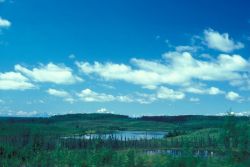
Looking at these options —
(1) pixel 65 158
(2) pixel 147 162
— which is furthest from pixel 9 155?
(2) pixel 147 162

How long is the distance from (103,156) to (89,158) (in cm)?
359

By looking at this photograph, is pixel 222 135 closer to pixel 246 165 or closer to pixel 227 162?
pixel 227 162

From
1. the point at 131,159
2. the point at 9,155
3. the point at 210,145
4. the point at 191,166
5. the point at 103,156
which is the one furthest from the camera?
the point at 210,145

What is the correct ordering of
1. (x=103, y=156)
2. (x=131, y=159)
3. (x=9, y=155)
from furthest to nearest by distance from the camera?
1. (x=9, y=155)
2. (x=103, y=156)
3. (x=131, y=159)

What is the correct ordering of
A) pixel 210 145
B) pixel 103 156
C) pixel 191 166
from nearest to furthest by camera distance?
1. pixel 191 166
2. pixel 103 156
3. pixel 210 145

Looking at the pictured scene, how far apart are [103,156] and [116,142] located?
6170 cm

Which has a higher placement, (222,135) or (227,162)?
(222,135)

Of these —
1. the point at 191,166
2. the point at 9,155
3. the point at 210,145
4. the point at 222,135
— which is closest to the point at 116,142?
the point at 210,145

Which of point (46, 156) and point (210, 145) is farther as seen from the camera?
point (210, 145)

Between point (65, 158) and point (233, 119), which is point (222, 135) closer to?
point (233, 119)

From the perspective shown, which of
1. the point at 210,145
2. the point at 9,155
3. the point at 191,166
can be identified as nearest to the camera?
the point at 191,166

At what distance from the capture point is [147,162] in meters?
70.2

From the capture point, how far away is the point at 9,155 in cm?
8125

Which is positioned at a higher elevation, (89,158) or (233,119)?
(233,119)
